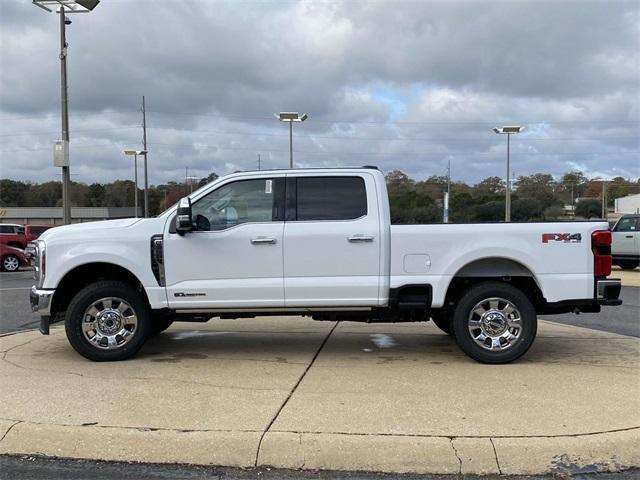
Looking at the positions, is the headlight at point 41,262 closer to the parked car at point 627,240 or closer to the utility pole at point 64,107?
the utility pole at point 64,107

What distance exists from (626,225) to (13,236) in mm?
21014

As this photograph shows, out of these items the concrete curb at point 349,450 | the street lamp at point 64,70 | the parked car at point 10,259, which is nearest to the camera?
the concrete curb at point 349,450

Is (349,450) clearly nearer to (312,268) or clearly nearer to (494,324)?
(312,268)

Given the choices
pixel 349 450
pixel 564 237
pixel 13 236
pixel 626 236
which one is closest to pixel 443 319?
pixel 564 237

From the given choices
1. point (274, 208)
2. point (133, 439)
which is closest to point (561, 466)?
point (133, 439)

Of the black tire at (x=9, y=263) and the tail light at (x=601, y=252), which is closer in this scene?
the tail light at (x=601, y=252)

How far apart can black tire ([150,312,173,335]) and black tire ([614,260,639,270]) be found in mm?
16500

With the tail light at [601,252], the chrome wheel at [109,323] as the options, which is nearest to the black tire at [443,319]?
the tail light at [601,252]

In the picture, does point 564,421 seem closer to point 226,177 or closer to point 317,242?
point 317,242

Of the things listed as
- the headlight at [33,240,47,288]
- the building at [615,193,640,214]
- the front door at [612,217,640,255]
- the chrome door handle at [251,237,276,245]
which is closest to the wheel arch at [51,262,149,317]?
the headlight at [33,240,47,288]

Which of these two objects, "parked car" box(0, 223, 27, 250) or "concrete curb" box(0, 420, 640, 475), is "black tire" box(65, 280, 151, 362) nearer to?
"concrete curb" box(0, 420, 640, 475)

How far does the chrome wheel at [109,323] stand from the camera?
6199 mm

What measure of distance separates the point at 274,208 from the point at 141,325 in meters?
1.86

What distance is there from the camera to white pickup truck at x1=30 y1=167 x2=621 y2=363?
613cm
